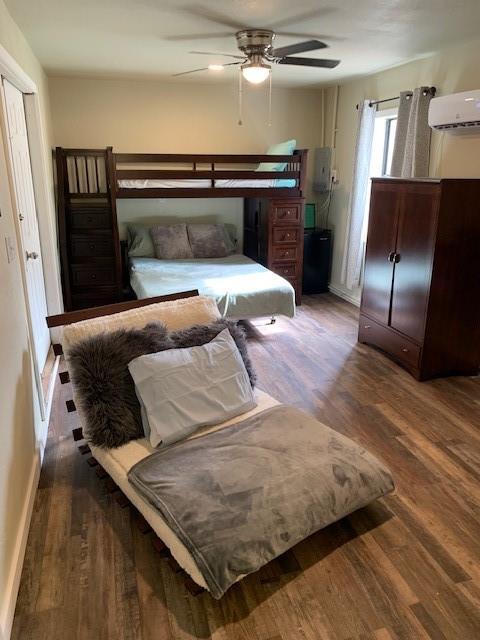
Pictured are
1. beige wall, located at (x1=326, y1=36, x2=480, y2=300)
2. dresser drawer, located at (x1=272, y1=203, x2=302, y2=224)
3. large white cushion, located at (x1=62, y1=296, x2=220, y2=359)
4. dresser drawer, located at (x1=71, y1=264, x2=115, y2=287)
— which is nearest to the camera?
large white cushion, located at (x1=62, y1=296, x2=220, y2=359)

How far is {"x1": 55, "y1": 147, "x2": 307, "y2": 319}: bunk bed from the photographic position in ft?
15.3

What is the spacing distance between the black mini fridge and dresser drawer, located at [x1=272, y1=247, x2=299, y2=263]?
12.4 inches

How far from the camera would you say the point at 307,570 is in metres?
1.78

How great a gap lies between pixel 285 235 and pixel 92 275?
2.11 metres

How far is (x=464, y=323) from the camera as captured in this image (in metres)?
3.34

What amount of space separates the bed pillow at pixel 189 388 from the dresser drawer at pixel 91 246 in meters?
2.98

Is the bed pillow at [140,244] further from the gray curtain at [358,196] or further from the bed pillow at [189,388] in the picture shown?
the bed pillow at [189,388]

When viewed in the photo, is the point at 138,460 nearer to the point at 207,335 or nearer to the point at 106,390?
the point at 106,390

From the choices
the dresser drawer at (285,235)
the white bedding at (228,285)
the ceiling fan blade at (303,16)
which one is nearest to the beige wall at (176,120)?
the dresser drawer at (285,235)

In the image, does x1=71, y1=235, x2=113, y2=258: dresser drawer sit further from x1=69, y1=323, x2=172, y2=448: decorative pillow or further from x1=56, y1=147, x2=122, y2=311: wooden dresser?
x1=69, y1=323, x2=172, y2=448: decorative pillow

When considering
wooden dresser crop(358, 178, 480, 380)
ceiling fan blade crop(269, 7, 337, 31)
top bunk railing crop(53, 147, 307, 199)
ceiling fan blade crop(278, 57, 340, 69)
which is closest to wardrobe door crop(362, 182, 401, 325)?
wooden dresser crop(358, 178, 480, 380)

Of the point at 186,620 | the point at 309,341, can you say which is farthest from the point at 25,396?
the point at 309,341

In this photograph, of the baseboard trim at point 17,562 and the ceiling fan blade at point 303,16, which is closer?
the baseboard trim at point 17,562

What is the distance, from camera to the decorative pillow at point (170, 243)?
5078mm
